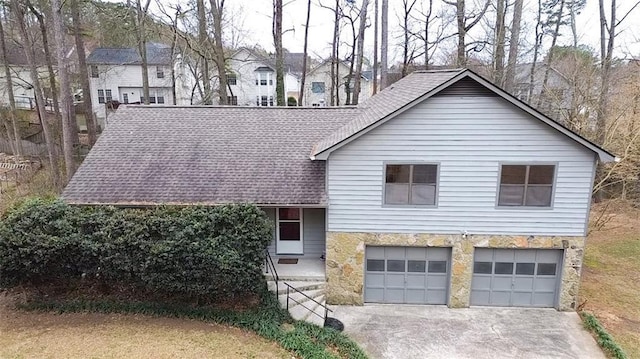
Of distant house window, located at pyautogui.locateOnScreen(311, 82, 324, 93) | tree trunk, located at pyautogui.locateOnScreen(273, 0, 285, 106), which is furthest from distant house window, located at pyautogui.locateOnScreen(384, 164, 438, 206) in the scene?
distant house window, located at pyautogui.locateOnScreen(311, 82, 324, 93)

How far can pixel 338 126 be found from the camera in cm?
1505

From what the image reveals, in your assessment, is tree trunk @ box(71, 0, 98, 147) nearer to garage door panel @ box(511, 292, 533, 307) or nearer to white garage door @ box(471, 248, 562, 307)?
white garage door @ box(471, 248, 562, 307)

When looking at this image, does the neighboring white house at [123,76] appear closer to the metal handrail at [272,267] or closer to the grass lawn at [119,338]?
the metal handrail at [272,267]

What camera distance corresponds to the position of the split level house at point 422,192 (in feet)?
36.8

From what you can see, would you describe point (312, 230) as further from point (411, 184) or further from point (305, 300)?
point (411, 184)

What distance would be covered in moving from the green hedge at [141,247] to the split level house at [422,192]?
1.61 m

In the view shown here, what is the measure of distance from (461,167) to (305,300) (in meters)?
5.89

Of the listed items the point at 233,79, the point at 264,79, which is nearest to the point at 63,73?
the point at 233,79

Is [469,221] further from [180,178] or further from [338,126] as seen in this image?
[180,178]

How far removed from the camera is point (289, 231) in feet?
45.4

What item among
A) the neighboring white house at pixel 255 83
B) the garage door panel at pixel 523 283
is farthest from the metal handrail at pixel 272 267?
the neighboring white house at pixel 255 83

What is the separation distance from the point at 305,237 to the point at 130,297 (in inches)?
218

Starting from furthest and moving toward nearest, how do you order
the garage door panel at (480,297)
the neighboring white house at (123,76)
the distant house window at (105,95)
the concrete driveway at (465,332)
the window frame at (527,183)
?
the distant house window at (105,95) → the neighboring white house at (123,76) → the garage door panel at (480,297) → the window frame at (527,183) → the concrete driveway at (465,332)

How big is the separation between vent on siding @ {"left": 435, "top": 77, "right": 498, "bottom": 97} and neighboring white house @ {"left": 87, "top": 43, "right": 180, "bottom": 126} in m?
34.2
